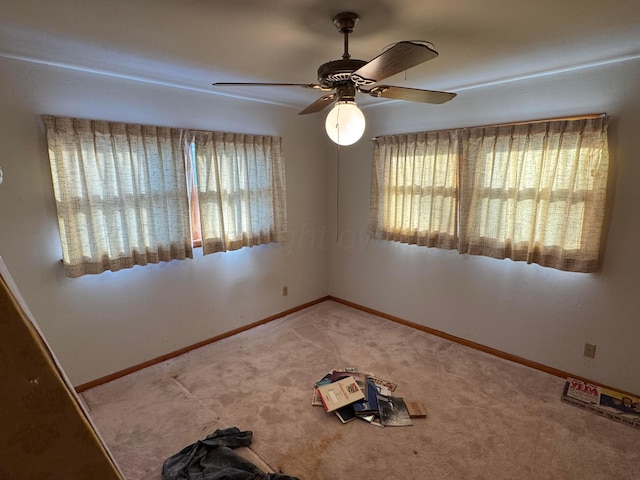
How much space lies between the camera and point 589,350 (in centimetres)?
247

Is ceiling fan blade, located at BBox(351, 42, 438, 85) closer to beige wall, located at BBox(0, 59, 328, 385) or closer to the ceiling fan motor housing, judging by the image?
the ceiling fan motor housing

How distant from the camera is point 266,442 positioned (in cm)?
199

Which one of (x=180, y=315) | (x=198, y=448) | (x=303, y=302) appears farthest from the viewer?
(x=303, y=302)

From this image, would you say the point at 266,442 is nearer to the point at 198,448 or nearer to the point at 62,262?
the point at 198,448

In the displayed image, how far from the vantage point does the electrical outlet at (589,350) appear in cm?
245

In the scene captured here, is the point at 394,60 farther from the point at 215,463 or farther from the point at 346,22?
the point at 215,463

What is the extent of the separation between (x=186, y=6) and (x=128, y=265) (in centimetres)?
187

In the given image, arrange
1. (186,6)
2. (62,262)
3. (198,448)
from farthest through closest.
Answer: (62,262), (198,448), (186,6)

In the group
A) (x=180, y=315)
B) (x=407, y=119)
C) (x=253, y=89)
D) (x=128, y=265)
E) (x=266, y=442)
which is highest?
(x=253, y=89)

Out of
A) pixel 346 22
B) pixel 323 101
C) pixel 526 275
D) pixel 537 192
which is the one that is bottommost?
pixel 526 275

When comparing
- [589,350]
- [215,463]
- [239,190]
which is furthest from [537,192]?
[215,463]

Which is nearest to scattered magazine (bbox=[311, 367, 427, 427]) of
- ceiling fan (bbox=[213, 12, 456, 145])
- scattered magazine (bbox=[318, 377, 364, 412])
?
scattered magazine (bbox=[318, 377, 364, 412])

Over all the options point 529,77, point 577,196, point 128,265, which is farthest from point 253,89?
point 577,196

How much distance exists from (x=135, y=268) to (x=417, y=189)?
259 cm
